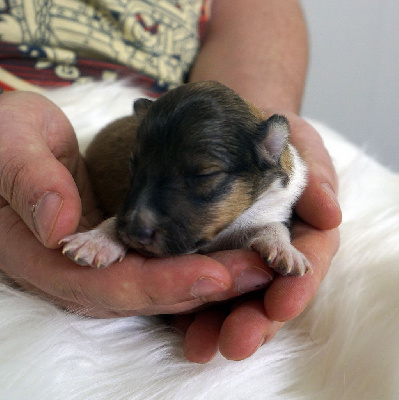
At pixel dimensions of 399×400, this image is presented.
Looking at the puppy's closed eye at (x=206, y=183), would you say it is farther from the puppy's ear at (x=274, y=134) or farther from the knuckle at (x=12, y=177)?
the knuckle at (x=12, y=177)

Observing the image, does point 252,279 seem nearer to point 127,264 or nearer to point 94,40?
point 127,264

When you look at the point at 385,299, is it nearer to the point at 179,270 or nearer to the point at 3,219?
the point at 179,270

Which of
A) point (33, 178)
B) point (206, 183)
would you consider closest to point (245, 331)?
point (206, 183)

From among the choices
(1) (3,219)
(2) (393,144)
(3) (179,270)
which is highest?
(3) (179,270)

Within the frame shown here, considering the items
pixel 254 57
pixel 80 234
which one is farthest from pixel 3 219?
pixel 254 57

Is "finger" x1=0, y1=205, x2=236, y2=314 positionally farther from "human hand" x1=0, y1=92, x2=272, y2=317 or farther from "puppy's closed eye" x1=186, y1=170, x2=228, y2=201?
"puppy's closed eye" x1=186, y1=170, x2=228, y2=201

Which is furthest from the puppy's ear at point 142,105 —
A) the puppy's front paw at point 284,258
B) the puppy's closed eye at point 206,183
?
the puppy's front paw at point 284,258
